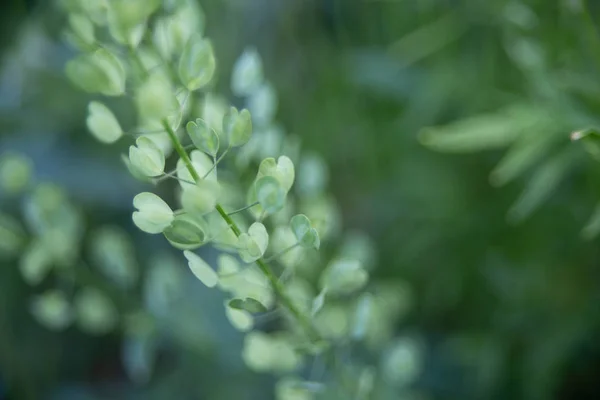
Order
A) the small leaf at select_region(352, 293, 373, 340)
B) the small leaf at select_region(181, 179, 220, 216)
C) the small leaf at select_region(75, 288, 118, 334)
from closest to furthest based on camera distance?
the small leaf at select_region(181, 179, 220, 216) → the small leaf at select_region(352, 293, 373, 340) → the small leaf at select_region(75, 288, 118, 334)

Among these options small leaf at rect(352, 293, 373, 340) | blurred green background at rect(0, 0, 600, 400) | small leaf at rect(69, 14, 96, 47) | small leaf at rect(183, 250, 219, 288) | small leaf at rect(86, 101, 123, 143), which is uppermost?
blurred green background at rect(0, 0, 600, 400)

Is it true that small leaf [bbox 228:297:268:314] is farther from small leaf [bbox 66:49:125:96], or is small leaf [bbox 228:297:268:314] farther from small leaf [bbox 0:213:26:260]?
small leaf [bbox 0:213:26:260]

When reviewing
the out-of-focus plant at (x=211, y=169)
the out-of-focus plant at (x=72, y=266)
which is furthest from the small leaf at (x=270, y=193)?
the out-of-focus plant at (x=72, y=266)

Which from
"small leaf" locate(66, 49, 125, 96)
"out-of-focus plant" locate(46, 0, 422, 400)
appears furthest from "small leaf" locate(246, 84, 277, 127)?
"small leaf" locate(66, 49, 125, 96)

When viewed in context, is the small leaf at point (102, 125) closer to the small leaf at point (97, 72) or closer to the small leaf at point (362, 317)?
the small leaf at point (97, 72)

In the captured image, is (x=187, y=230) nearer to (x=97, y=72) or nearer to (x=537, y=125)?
(x=97, y=72)

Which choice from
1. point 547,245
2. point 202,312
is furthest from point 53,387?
point 547,245

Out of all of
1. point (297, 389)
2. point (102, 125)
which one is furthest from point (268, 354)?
point (102, 125)
